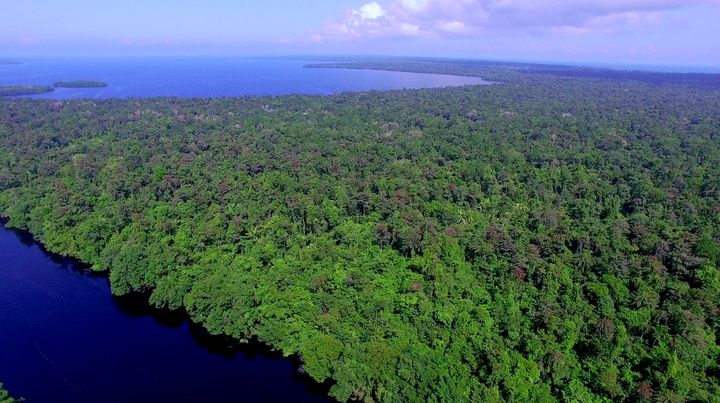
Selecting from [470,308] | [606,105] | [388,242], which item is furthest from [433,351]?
[606,105]

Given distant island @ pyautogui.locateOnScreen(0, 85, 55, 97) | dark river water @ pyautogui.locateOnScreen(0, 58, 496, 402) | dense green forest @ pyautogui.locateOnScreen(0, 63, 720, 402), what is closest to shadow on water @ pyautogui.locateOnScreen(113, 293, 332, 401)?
dark river water @ pyautogui.locateOnScreen(0, 58, 496, 402)

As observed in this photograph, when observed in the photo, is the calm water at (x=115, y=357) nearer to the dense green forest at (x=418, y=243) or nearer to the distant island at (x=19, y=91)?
the dense green forest at (x=418, y=243)

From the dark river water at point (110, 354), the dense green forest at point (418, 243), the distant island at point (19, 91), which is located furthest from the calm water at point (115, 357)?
the distant island at point (19, 91)

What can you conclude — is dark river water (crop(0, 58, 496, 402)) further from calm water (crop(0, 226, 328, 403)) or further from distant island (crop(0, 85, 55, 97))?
distant island (crop(0, 85, 55, 97))

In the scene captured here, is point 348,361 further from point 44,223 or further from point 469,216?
point 44,223

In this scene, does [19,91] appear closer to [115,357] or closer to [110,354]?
[110,354]

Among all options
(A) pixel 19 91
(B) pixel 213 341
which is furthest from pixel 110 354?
(A) pixel 19 91
